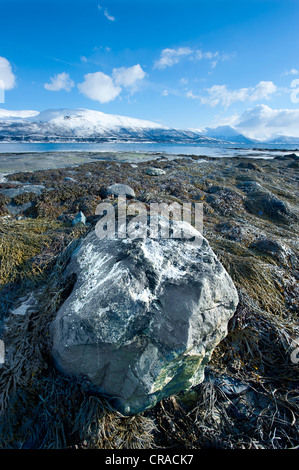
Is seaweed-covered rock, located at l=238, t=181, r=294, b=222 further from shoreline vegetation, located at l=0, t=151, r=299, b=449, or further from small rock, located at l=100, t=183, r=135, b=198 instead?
small rock, located at l=100, t=183, r=135, b=198

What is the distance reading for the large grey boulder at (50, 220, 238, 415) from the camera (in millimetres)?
1519

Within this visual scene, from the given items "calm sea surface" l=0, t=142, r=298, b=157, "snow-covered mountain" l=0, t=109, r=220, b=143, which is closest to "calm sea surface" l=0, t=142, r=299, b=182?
"calm sea surface" l=0, t=142, r=298, b=157

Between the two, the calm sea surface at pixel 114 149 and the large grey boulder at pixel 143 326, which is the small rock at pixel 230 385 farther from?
the calm sea surface at pixel 114 149

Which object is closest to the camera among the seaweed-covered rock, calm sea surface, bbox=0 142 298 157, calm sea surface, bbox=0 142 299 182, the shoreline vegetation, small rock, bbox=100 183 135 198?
the shoreline vegetation

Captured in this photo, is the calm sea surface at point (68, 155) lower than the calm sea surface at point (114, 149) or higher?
lower

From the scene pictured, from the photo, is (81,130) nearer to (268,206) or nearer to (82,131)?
(82,131)

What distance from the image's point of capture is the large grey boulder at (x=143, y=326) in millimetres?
1519

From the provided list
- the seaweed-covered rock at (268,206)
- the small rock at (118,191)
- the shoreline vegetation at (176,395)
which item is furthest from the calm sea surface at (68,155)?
the seaweed-covered rock at (268,206)

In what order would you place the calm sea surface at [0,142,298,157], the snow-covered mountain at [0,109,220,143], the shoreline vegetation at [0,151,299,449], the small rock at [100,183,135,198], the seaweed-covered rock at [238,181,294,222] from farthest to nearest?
the snow-covered mountain at [0,109,220,143] < the calm sea surface at [0,142,298,157] < the small rock at [100,183,135,198] < the seaweed-covered rock at [238,181,294,222] < the shoreline vegetation at [0,151,299,449]

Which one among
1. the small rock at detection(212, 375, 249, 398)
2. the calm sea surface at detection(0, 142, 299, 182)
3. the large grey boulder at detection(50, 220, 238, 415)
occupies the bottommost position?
the small rock at detection(212, 375, 249, 398)

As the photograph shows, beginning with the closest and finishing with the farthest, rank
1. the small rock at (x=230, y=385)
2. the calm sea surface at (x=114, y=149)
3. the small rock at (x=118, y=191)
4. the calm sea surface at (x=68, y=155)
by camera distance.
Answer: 1. the small rock at (x=230, y=385)
2. the small rock at (x=118, y=191)
3. the calm sea surface at (x=68, y=155)
4. the calm sea surface at (x=114, y=149)

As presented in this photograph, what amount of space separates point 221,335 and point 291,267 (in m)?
2.12
